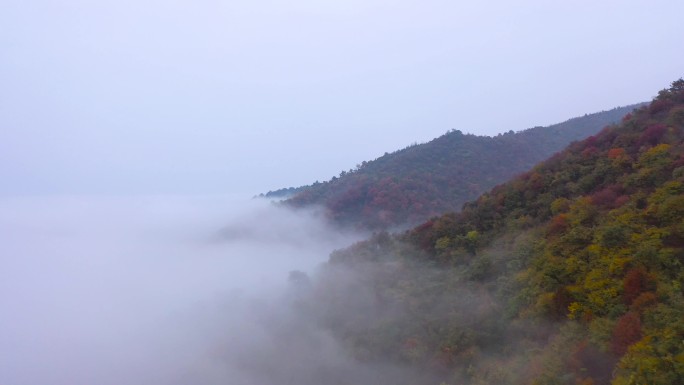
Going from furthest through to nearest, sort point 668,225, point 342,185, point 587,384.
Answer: point 342,185 → point 668,225 → point 587,384

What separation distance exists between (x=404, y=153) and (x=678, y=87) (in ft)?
80.6

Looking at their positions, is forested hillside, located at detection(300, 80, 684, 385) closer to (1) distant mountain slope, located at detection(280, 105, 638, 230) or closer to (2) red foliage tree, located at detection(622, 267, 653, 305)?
(2) red foliage tree, located at detection(622, 267, 653, 305)

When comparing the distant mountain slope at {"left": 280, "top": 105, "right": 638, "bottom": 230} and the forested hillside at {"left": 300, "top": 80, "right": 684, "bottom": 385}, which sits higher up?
the distant mountain slope at {"left": 280, "top": 105, "right": 638, "bottom": 230}

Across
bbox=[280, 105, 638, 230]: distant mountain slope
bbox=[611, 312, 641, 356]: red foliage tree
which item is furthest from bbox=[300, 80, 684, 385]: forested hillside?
bbox=[280, 105, 638, 230]: distant mountain slope

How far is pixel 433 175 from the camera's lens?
110 feet

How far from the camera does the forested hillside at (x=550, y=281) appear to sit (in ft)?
27.0

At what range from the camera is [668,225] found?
9.74 metres

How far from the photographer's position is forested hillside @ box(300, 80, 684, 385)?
8.22m

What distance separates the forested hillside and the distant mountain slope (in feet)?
40.5

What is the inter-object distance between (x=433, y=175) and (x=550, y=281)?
23323mm

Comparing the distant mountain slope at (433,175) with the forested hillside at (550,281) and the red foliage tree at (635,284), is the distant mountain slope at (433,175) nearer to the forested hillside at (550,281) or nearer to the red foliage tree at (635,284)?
the forested hillside at (550,281)

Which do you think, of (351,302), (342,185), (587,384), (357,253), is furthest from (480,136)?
(587,384)

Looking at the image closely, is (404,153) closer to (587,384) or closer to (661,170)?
(661,170)

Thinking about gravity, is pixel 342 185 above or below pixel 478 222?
above
